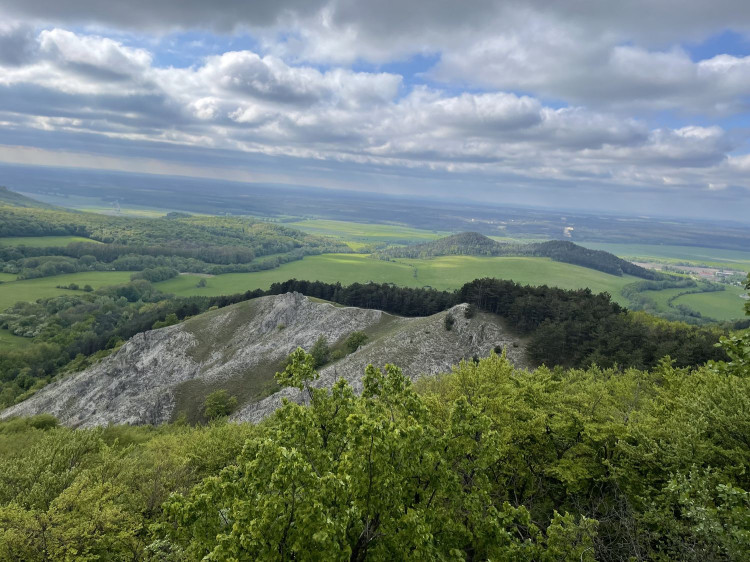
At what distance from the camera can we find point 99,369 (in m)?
92.9

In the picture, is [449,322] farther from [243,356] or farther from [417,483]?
[417,483]

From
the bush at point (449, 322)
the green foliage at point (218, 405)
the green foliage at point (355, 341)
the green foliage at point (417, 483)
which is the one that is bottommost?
the green foliage at point (218, 405)

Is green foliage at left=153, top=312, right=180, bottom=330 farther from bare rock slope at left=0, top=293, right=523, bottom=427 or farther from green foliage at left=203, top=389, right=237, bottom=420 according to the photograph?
green foliage at left=203, top=389, right=237, bottom=420

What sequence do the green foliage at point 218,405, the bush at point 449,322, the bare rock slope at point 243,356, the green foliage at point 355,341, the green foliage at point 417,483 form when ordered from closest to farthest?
1. the green foliage at point 417,483
2. the green foliage at point 218,405
3. the bare rock slope at point 243,356
4. the bush at point 449,322
5. the green foliage at point 355,341

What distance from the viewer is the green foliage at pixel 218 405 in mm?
70938

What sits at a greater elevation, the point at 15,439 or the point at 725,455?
the point at 725,455

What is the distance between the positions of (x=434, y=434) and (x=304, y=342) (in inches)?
3154

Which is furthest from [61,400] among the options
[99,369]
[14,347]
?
[14,347]

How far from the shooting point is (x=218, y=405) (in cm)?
7156

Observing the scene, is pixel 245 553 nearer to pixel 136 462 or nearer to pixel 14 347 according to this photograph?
pixel 136 462

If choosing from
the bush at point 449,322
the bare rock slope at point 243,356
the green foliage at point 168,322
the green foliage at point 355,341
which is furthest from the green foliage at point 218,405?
the green foliage at point 168,322

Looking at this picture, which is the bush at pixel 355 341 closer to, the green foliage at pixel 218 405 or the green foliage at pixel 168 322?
the green foliage at pixel 218 405

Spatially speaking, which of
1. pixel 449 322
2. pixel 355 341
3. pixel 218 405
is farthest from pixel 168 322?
pixel 449 322

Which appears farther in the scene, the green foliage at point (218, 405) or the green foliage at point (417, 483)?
the green foliage at point (218, 405)
